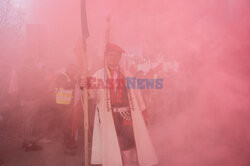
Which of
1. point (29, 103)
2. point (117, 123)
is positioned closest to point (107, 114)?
point (117, 123)

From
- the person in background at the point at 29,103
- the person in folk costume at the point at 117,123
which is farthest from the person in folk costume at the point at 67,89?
the person in folk costume at the point at 117,123

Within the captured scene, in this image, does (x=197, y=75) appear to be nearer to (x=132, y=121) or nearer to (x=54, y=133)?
(x=132, y=121)

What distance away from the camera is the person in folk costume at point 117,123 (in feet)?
6.51

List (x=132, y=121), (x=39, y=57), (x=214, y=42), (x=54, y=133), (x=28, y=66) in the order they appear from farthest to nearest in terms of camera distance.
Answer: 1. (x=39, y=57)
2. (x=54, y=133)
3. (x=28, y=66)
4. (x=214, y=42)
5. (x=132, y=121)

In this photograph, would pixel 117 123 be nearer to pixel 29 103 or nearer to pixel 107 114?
pixel 107 114

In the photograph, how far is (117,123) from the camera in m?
2.13

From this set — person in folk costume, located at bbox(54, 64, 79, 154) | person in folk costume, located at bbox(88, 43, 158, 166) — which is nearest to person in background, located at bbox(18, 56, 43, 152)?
person in folk costume, located at bbox(54, 64, 79, 154)

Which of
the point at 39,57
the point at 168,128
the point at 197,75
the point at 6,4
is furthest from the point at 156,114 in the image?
the point at 6,4

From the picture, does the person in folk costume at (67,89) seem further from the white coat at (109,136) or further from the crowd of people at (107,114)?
the white coat at (109,136)

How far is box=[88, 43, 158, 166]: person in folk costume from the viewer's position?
1985 millimetres

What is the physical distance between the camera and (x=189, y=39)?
119 inches

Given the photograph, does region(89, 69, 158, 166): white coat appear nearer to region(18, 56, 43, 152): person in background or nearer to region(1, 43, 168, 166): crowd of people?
region(1, 43, 168, 166): crowd of people

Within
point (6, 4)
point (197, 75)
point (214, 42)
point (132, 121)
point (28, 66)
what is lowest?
point (132, 121)

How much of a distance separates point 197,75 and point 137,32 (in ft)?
6.01
